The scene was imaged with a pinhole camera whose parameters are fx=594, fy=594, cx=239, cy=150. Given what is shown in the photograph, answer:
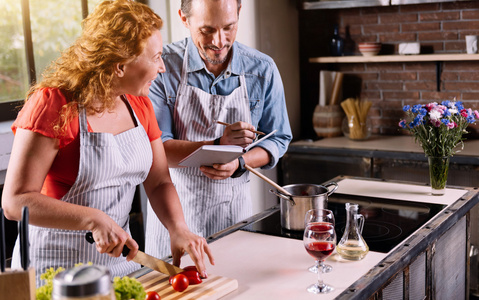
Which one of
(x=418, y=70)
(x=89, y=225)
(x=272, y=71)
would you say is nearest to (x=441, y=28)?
(x=418, y=70)

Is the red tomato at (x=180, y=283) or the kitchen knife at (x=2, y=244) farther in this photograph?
the red tomato at (x=180, y=283)

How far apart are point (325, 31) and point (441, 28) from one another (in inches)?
38.5

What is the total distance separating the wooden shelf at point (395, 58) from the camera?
441cm

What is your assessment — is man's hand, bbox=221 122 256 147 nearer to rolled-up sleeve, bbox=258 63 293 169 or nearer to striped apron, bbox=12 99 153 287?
rolled-up sleeve, bbox=258 63 293 169

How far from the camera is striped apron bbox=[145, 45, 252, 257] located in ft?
9.45

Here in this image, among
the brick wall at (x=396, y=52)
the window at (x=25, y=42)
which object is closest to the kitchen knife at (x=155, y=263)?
the window at (x=25, y=42)

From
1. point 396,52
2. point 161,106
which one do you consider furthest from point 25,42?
point 396,52

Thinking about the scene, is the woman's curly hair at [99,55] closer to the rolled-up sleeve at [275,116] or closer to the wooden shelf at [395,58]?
the rolled-up sleeve at [275,116]

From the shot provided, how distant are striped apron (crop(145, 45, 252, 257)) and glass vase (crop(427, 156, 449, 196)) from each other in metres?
0.91

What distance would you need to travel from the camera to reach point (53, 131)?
1904mm

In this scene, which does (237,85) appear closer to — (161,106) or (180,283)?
(161,106)

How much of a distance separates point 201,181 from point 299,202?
2.39ft

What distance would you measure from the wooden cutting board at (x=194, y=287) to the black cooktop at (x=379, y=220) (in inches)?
22.5

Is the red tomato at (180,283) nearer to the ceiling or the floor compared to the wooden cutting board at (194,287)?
nearer to the ceiling
